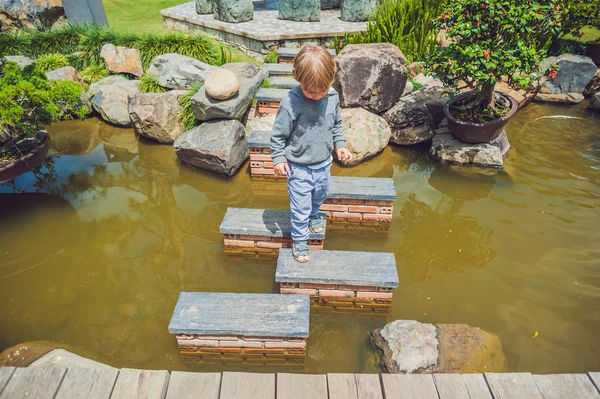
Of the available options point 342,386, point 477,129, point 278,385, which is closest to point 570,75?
point 477,129

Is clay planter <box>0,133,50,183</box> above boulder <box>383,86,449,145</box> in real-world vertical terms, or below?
above

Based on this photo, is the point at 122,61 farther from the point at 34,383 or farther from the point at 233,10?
the point at 34,383

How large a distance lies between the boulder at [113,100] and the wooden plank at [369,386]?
5.57 metres

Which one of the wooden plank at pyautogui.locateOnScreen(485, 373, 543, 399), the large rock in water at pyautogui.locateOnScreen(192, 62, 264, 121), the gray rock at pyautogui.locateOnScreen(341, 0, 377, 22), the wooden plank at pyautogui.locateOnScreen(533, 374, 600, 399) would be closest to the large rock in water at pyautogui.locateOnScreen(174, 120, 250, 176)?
the large rock in water at pyautogui.locateOnScreen(192, 62, 264, 121)

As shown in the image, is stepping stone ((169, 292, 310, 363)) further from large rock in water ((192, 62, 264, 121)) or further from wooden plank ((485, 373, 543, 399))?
large rock in water ((192, 62, 264, 121))

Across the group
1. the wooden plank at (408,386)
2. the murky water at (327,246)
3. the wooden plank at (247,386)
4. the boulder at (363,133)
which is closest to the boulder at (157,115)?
the murky water at (327,246)

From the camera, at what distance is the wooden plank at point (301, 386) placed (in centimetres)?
246

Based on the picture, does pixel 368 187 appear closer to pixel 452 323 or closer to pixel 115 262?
pixel 452 323

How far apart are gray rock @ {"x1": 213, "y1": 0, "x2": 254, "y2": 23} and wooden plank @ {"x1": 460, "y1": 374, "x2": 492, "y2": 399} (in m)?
8.50

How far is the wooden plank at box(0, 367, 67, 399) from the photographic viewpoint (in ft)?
8.14

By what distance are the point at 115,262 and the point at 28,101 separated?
79.5 inches

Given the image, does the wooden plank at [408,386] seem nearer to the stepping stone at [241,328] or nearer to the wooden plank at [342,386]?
the wooden plank at [342,386]

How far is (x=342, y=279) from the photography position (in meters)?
3.33

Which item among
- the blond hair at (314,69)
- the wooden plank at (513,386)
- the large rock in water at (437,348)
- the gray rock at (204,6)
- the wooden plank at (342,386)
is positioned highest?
the blond hair at (314,69)
